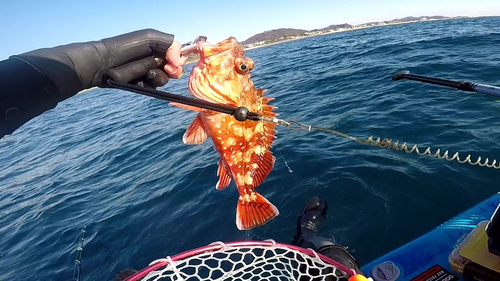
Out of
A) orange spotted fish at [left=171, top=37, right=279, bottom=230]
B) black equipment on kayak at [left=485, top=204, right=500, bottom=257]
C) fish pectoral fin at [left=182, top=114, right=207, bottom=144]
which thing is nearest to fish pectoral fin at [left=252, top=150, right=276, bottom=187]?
orange spotted fish at [left=171, top=37, right=279, bottom=230]

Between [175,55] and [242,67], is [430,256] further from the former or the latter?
[175,55]

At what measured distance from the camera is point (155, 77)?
2.92m

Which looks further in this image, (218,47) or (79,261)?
(79,261)

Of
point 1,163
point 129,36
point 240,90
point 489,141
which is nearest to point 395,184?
point 489,141

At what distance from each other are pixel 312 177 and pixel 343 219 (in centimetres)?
148

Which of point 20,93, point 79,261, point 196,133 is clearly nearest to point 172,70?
point 196,133

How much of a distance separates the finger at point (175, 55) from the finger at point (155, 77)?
0.54 ft

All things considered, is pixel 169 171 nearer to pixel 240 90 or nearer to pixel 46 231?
pixel 46 231

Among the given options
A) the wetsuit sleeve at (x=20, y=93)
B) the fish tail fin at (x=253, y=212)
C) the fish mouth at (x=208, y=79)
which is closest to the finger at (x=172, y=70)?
the fish mouth at (x=208, y=79)

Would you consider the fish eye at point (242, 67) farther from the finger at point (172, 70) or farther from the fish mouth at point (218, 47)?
the finger at point (172, 70)

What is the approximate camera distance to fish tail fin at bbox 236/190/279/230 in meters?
3.20

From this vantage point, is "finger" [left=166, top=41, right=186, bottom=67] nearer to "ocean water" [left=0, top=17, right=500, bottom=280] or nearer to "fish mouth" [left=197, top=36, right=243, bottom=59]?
"fish mouth" [left=197, top=36, right=243, bottom=59]

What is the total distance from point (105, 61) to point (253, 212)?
2076 millimetres

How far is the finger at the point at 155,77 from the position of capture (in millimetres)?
2906
